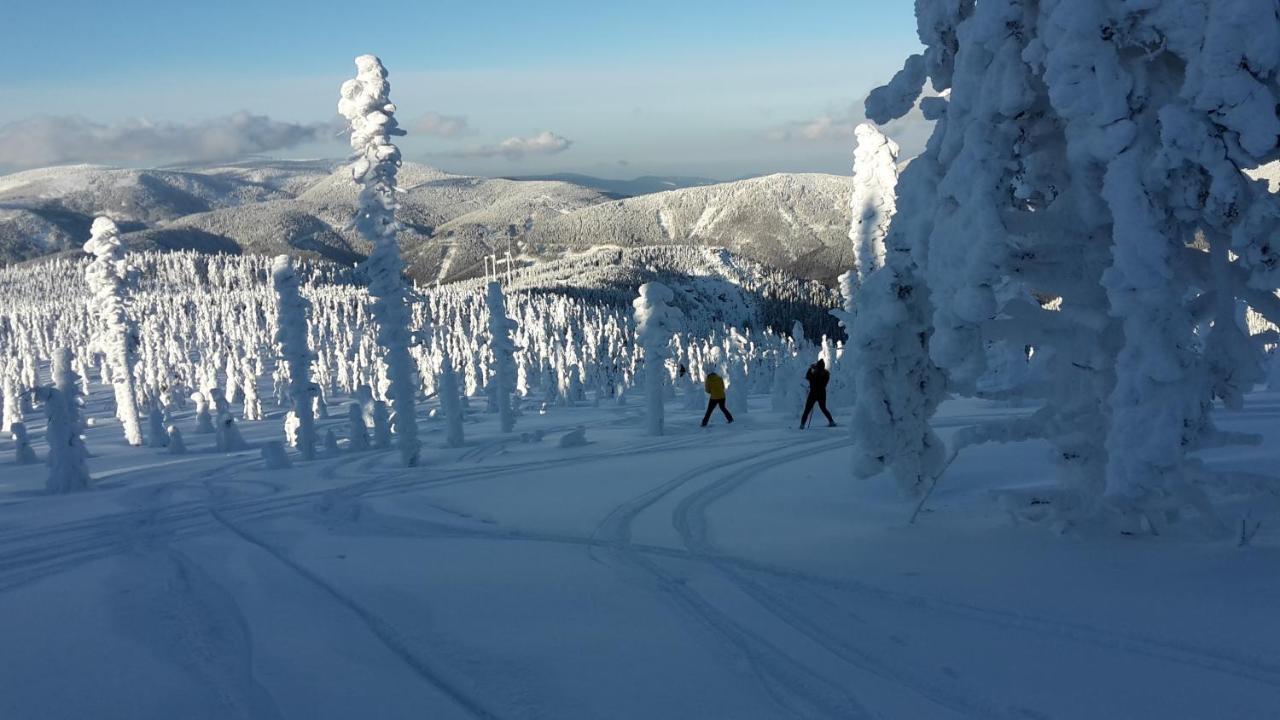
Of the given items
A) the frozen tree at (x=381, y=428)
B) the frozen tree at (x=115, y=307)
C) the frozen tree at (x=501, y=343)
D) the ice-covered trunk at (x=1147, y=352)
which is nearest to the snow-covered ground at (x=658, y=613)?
the ice-covered trunk at (x=1147, y=352)

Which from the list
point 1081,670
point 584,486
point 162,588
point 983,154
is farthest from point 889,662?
point 584,486

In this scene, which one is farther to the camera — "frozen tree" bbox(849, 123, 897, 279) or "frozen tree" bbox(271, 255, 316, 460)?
"frozen tree" bbox(849, 123, 897, 279)

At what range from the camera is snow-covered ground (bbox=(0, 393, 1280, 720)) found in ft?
14.0

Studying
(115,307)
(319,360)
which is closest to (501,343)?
(115,307)

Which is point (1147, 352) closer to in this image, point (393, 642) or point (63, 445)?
point (393, 642)

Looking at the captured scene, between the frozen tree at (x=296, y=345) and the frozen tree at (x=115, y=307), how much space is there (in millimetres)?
14246

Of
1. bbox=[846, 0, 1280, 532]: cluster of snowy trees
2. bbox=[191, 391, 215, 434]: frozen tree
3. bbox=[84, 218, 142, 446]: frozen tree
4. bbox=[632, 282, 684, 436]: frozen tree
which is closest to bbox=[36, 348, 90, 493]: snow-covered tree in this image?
bbox=[632, 282, 684, 436]: frozen tree

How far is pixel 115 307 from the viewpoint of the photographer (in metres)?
36.4

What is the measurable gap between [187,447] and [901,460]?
3278 centimetres

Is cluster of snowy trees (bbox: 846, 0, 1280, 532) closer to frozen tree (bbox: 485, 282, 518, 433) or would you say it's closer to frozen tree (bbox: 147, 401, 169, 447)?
frozen tree (bbox: 485, 282, 518, 433)

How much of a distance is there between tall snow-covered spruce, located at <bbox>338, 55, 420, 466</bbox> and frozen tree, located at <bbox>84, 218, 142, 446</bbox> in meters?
22.1

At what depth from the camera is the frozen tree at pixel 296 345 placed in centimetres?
2597

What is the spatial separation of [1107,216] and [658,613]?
429 centimetres

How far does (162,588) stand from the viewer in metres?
7.04
